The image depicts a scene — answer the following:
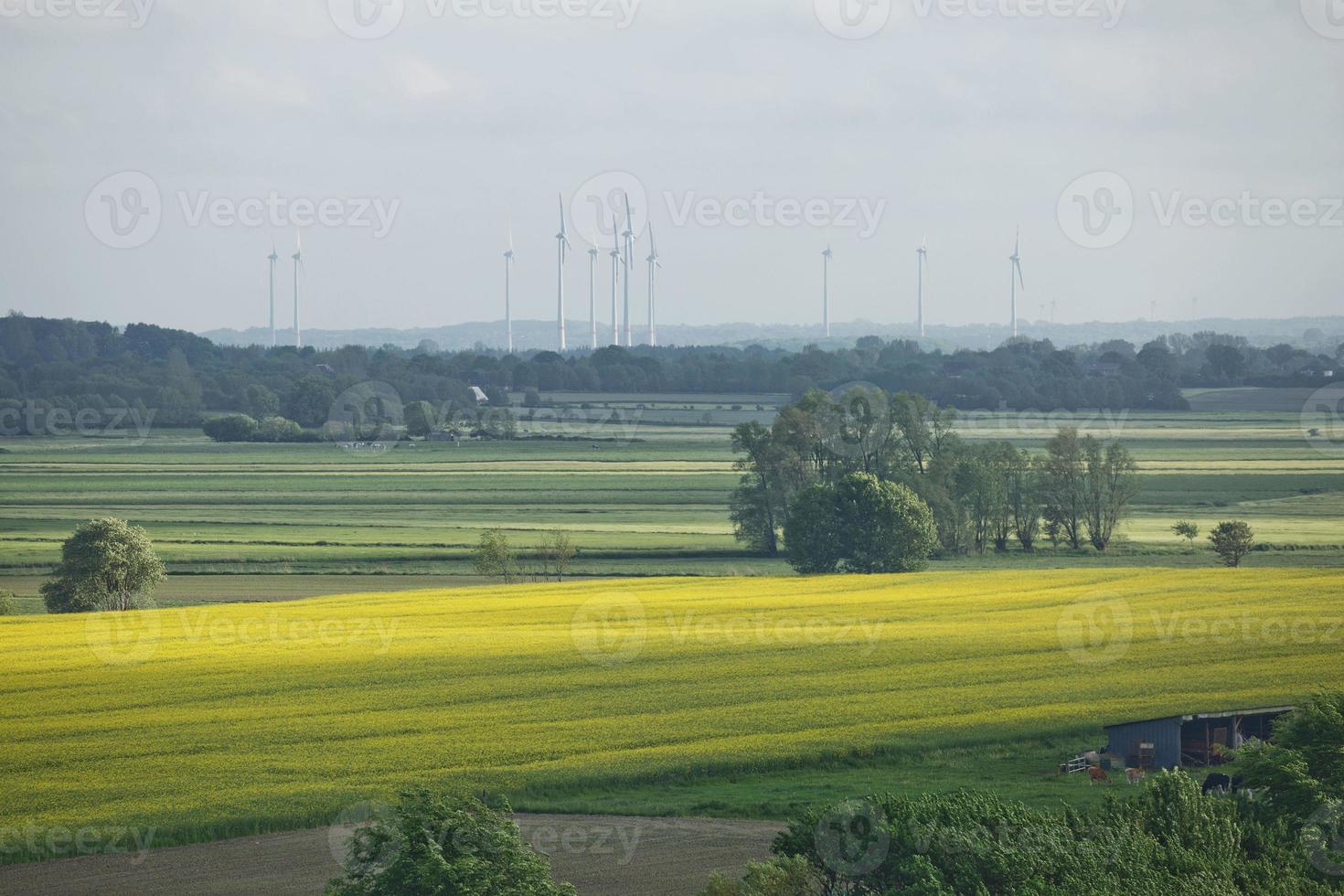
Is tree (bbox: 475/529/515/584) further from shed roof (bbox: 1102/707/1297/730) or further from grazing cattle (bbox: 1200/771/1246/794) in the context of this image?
grazing cattle (bbox: 1200/771/1246/794)

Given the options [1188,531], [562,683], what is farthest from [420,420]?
[562,683]

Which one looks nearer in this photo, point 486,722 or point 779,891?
point 779,891

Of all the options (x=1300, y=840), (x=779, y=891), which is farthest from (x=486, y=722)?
(x=1300, y=840)

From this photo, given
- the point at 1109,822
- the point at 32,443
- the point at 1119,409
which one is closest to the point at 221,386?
the point at 32,443

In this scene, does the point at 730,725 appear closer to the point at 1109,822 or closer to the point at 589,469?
the point at 1109,822

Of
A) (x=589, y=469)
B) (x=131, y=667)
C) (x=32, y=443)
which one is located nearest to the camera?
(x=131, y=667)

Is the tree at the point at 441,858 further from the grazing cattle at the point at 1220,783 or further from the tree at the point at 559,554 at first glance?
the tree at the point at 559,554

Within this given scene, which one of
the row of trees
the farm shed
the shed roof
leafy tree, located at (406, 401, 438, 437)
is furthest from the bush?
leafy tree, located at (406, 401, 438, 437)

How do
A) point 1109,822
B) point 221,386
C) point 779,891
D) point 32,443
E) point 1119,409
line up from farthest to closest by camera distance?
1. point 221,386
2. point 1119,409
3. point 32,443
4. point 1109,822
5. point 779,891
